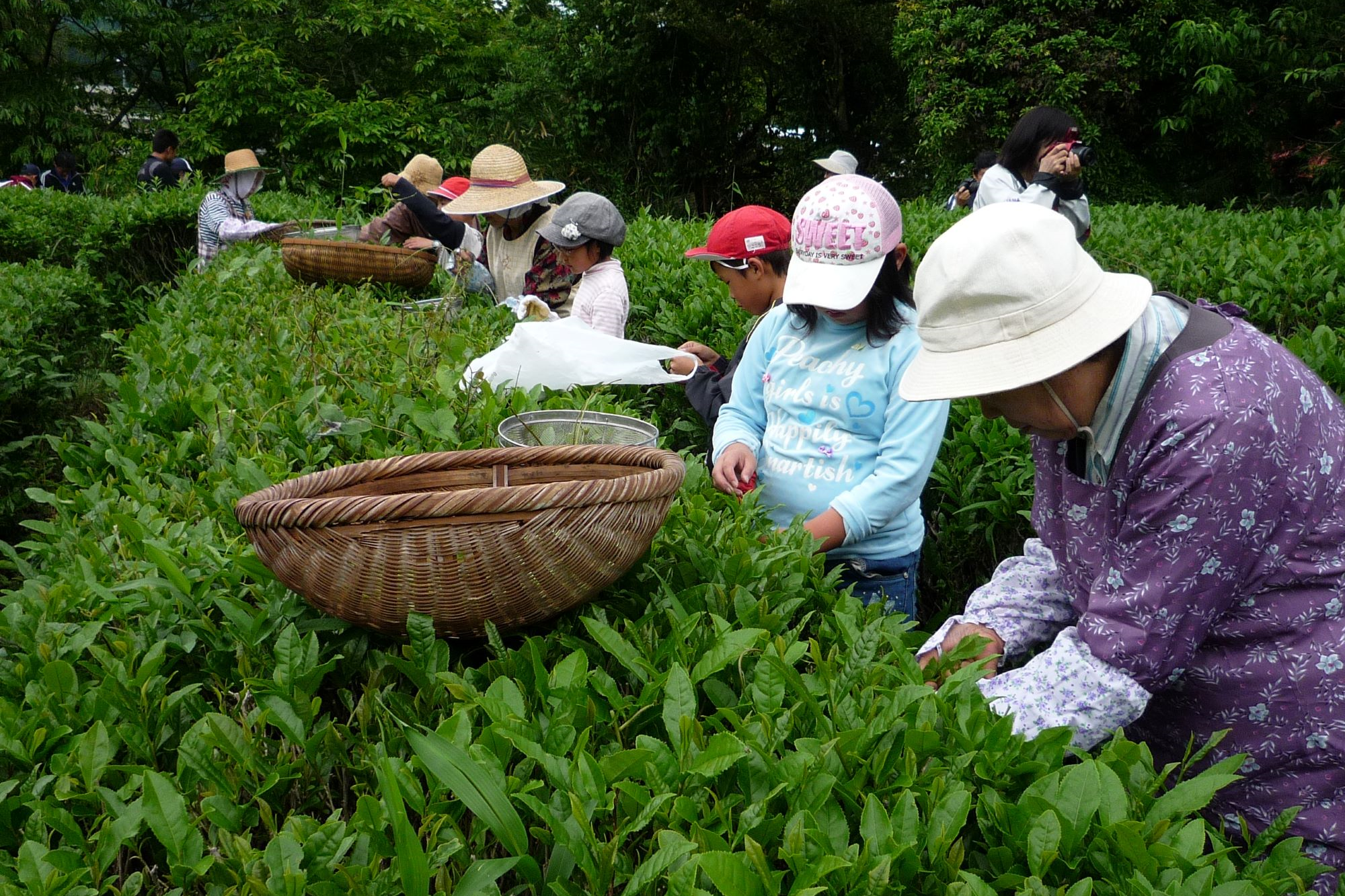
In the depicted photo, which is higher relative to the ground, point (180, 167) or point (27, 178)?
point (180, 167)

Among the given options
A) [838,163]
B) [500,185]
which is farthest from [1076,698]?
[838,163]

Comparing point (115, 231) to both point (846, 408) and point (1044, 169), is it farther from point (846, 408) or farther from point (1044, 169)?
point (846, 408)

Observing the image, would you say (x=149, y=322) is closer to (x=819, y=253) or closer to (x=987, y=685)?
(x=819, y=253)

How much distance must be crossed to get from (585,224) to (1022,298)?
11.0 ft

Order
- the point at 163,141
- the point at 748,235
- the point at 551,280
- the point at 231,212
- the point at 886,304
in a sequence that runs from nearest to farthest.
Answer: the point at 886,304 < the point at 748,235 < the point at 551,280 < the point at 231,212 < the point at 163,141

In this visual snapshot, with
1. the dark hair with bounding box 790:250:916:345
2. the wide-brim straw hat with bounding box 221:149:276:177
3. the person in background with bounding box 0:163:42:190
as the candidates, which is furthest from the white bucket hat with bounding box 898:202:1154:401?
the person in background with bounding box 0:163:42:190

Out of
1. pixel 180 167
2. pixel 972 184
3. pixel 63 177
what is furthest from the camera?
pixel 63 177

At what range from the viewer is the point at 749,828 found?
1.33 meters

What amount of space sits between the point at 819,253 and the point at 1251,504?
58.2 inches

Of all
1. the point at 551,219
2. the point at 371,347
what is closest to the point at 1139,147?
the point at 551,219

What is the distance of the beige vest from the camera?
575cm

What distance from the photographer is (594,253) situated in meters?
4.85

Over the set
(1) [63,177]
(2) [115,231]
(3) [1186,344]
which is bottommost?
(1) [63,177]

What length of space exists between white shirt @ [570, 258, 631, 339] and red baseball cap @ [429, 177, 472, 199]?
2.67 meters
